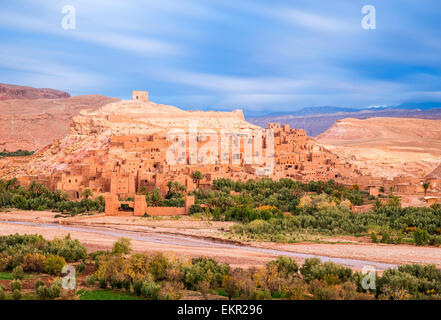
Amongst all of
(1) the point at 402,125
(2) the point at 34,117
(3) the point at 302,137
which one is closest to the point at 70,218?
(3) the point at 302,137

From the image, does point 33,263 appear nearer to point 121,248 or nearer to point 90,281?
point 90,281

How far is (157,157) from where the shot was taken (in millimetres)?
39938

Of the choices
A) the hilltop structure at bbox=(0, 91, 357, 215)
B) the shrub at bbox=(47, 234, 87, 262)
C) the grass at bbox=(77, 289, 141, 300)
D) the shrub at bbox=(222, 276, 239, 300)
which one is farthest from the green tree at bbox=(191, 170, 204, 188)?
the shrub at bbox=(222, 276, 239, 300)

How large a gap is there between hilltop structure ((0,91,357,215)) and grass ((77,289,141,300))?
1643 centimetres

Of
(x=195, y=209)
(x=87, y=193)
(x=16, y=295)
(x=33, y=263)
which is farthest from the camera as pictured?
(x=87, y=193)

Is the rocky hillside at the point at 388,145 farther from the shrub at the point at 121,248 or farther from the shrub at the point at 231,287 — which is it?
the shrub at the point at 231,287

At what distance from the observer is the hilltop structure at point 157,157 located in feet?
116

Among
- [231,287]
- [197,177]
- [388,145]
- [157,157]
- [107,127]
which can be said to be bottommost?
[231,287]

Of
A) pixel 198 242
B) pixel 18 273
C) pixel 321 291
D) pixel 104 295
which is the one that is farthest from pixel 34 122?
pixel 321 291

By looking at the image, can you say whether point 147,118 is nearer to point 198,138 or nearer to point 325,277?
point 198,138

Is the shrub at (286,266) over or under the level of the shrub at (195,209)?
under

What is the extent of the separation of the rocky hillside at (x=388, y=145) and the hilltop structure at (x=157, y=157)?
7807 mm

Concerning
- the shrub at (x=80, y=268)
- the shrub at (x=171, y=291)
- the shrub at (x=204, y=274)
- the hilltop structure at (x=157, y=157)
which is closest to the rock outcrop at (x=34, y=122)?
the hilltop structure at (x=157, y=157)

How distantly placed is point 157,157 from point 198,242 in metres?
15.9
